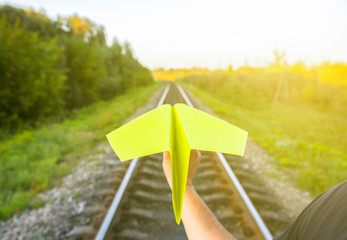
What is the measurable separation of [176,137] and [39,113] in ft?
40.6

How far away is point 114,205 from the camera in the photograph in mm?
2732

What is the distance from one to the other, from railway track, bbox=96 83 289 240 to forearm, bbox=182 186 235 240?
1811 mm

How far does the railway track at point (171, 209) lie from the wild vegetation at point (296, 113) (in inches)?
65.4

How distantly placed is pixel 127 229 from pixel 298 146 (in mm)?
6273

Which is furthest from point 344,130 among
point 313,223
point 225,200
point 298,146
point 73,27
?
point 73,27

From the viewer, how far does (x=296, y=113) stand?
768 inches

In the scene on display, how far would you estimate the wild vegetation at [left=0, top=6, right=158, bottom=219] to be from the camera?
4.06 m

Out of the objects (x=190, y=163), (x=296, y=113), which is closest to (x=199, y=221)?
(x=190, y=163)

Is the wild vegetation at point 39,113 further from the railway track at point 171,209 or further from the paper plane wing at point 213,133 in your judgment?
the paper plane wing at point 213,133

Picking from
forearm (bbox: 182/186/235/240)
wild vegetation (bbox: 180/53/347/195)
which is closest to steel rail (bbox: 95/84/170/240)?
forearm (bbox: 182/186/235/240)

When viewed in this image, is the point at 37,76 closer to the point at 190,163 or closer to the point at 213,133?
the point at 190,163

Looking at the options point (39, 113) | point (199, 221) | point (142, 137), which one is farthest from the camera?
point (39, 113)

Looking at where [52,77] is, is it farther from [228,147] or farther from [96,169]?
[228,147]

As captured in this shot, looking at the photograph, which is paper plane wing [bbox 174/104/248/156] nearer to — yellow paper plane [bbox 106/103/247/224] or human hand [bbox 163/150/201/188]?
yellow paper plane [bbox 106/103/247/224]
